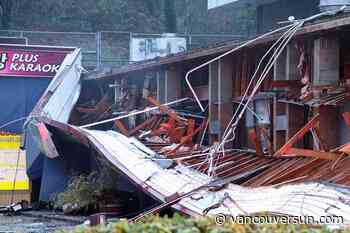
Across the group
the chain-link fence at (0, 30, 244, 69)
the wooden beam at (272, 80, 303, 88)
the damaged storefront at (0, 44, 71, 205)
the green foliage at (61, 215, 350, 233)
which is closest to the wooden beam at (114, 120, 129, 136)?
the damaged storefront at (0, 44, 71, 205)

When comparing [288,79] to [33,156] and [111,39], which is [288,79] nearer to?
[33,156]

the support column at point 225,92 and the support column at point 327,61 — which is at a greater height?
the support column at point 327,61

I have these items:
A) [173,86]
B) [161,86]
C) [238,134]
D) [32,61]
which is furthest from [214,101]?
[32,61]

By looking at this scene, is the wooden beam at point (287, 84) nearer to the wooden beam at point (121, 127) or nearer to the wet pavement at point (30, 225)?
the wet pavement at point (30, 225)

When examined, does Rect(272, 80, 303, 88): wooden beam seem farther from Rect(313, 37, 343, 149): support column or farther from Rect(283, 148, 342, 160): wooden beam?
Rect(283, 148, 342, 160): wooden beam

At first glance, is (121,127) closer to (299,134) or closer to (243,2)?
(299,134)

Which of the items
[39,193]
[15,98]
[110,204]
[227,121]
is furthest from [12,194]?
[227,121]

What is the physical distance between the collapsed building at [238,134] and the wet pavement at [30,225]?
161 centimetres

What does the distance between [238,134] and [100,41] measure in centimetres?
1289

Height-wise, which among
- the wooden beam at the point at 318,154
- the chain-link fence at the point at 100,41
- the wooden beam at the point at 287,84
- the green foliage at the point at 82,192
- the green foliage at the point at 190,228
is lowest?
the green foliage at the point at 82,192

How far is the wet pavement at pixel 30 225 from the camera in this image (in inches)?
635

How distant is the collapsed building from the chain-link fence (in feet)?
24.6

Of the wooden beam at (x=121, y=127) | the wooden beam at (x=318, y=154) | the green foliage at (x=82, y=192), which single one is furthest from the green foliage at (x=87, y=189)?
the wooden beam at (x=318, y=154)

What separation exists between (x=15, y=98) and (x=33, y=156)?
12.8 ft
